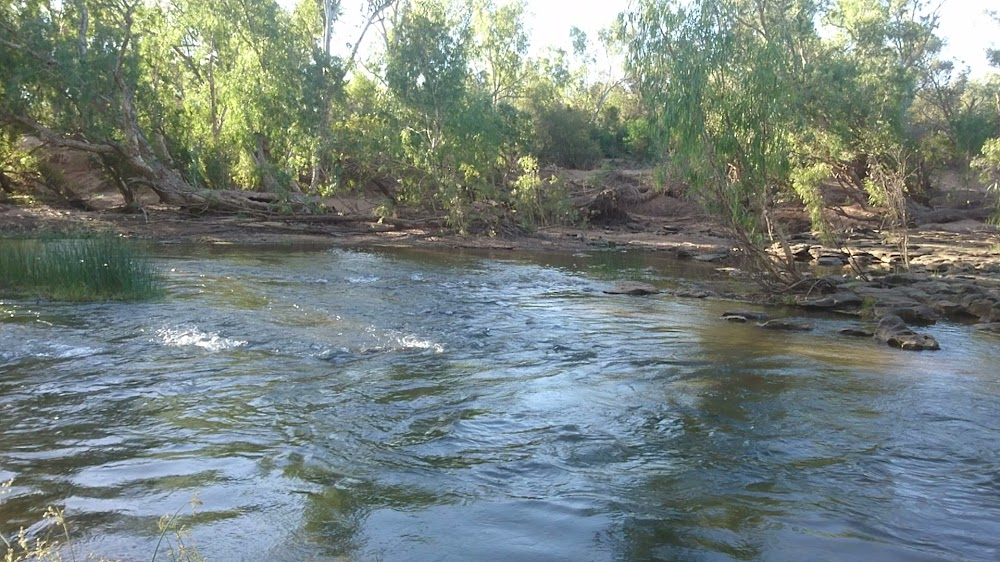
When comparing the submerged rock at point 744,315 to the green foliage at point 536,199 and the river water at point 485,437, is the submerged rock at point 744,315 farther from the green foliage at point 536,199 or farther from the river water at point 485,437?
the green foliage at point 536,199

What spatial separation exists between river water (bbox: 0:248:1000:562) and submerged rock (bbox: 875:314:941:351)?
387 millimetres

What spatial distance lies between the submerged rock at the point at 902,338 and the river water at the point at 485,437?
387mm

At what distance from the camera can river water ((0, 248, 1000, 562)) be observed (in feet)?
15.1

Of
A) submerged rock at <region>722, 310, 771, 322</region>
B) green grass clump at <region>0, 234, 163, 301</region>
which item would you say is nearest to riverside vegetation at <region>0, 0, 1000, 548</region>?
green grass clump at <region>0, 234, 163, 301</region>

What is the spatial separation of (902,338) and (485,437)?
23.9 feet

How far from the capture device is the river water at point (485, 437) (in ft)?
15.1

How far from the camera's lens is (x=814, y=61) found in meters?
29.9

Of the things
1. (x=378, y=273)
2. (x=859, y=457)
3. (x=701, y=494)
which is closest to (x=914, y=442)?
(x=859, y=457)

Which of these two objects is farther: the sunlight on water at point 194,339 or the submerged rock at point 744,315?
the submerged rock at point 744,315

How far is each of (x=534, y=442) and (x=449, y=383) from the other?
75.2 inches

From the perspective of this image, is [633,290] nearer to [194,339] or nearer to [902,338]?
[902,338]

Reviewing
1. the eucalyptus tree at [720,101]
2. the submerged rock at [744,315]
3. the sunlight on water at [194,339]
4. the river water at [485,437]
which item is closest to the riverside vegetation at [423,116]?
the eucalyptus tree at [720,101]

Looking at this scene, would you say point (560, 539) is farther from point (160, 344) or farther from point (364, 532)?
point (160, 344)

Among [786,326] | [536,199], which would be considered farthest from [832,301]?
[536,199]
